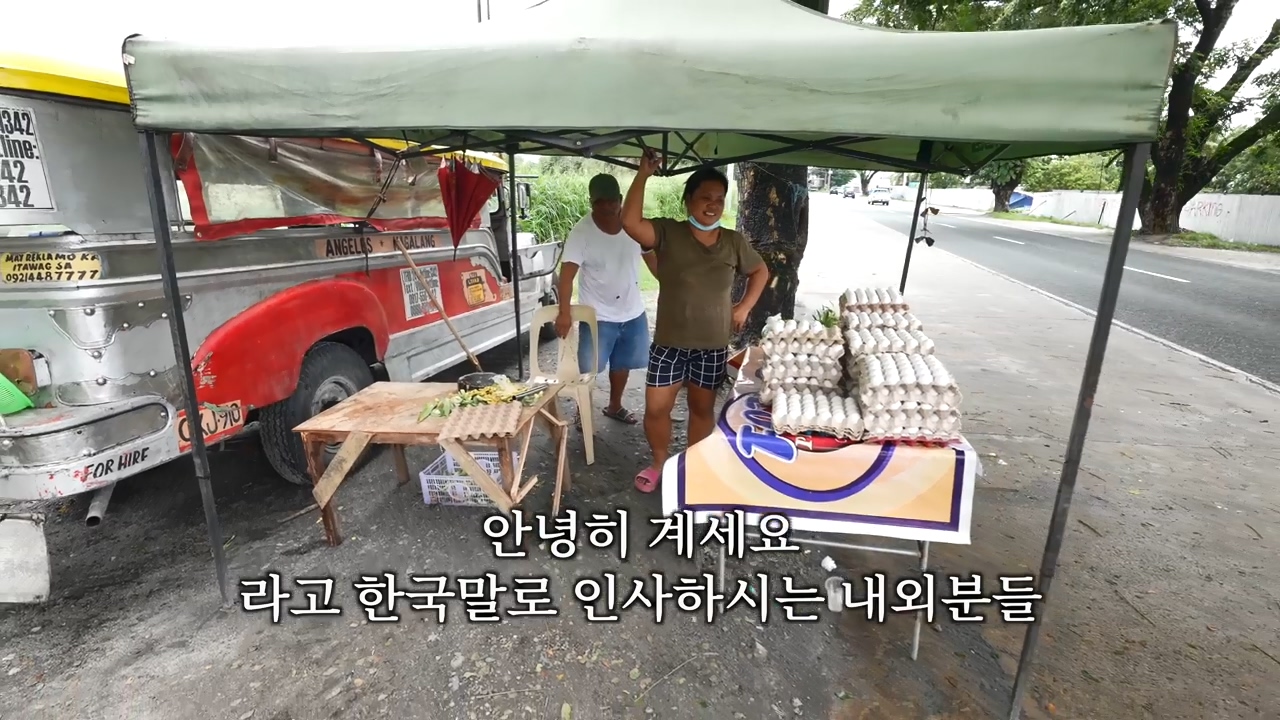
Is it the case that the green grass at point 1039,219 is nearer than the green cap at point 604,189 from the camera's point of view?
No

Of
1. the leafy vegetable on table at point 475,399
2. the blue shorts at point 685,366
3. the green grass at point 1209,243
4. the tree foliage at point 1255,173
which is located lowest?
the green grass at point 1209,243

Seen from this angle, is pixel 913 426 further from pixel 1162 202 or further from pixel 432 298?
pixel 1162 202

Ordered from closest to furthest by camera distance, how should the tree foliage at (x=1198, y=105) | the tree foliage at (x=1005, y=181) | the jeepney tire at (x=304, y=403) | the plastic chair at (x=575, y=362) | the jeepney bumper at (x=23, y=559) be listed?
the jeepney bumper at (x=23, y=559)
the jeepney tire at (x=304, y=403)
the plastic chair at (x=575, y=362)
the tree foliage at (x=1198, y=105)
the tree foliage at (x=1005, y=181)

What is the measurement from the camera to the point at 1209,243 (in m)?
18.4

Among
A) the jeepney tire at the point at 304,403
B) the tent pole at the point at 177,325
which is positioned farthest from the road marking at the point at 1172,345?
the tent pole at the point at 177,325

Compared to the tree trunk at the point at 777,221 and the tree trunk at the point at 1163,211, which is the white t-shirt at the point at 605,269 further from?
the tree trunk at the point at 1163,211

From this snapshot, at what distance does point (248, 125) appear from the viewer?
2227mm

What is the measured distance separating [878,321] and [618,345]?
1.96 metres

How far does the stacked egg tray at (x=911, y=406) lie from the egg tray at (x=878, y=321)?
479 millimetres

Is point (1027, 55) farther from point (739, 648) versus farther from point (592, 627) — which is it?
point (592, 627)

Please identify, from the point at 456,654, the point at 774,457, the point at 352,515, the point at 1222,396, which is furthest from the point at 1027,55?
the point at 1222,396

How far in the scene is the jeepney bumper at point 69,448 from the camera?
95.7 inches

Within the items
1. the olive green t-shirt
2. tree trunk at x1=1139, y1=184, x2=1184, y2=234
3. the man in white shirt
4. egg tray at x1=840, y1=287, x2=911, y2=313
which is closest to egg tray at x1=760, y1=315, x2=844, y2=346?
egg tray at x1=840, y1=287, x2=911, y2=313

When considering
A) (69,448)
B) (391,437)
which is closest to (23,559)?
(69,448)
